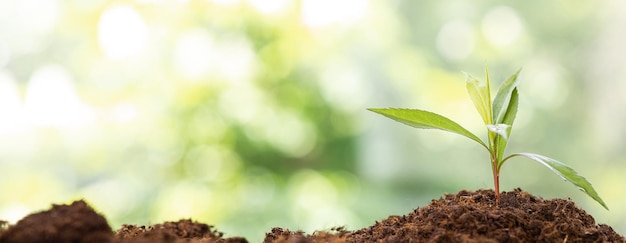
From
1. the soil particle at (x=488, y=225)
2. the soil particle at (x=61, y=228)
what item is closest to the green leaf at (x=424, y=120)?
the soil particle at (x=488, y=225)

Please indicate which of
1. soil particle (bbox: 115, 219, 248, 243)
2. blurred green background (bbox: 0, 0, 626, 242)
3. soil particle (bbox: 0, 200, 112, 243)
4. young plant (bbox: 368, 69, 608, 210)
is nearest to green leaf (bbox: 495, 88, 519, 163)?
young plant (bbox: 368, 69, 608, 210)

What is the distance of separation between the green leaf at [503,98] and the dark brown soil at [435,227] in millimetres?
134

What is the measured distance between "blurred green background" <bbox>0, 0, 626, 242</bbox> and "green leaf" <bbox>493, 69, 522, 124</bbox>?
237 centimetres

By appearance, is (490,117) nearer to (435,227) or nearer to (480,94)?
(480,94)

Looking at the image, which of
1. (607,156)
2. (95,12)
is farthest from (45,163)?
(607,156)

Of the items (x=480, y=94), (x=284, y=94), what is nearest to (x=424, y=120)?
(x=480, y=94)

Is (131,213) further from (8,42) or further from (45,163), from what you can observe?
(8,42)

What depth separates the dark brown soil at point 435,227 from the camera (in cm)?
78

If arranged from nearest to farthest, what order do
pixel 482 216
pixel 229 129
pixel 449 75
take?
pixel 482 216
pixel 449 75
pixel 229 129

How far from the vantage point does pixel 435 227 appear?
2.96 ft

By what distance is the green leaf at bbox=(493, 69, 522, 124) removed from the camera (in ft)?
3.33

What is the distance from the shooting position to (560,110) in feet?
11.4

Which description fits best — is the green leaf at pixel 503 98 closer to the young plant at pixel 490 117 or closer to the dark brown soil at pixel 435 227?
the young plant at pixel 490 117

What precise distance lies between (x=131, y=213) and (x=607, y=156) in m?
2.68
